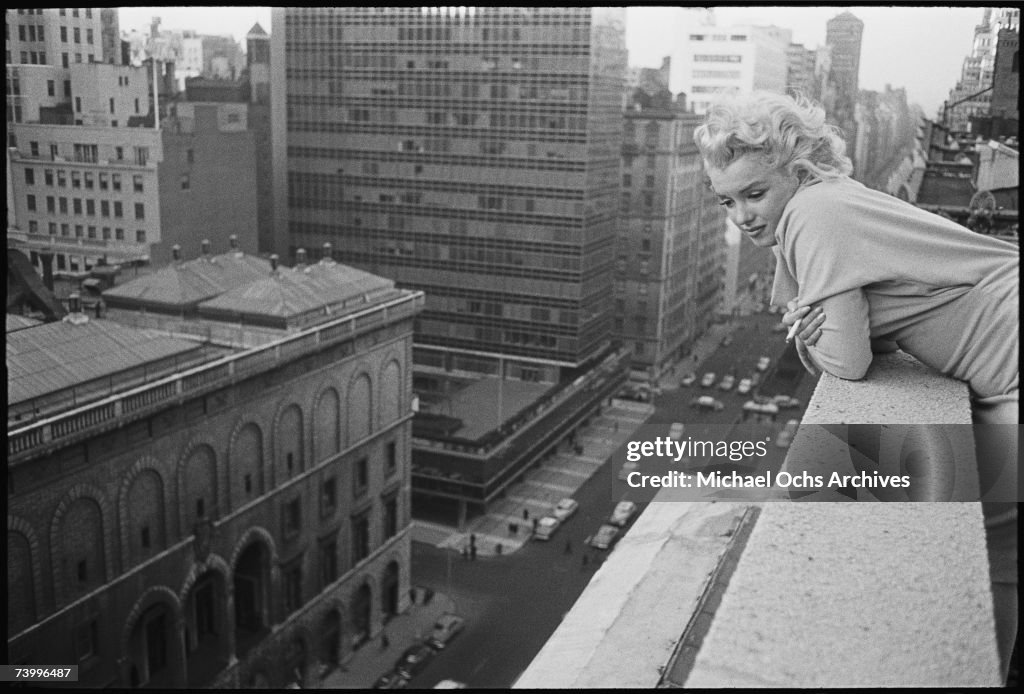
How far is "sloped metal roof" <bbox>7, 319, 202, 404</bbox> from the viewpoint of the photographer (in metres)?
6.17

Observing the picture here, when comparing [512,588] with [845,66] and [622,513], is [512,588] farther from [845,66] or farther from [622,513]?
[845,66]

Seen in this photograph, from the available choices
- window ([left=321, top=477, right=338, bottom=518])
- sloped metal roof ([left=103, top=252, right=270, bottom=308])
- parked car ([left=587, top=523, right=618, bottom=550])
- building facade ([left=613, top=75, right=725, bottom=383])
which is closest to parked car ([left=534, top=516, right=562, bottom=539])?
parked car ([left=587, top=523, right=618, bottom=550])

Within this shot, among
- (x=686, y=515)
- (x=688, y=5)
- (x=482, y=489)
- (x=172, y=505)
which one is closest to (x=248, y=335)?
(x=172, y=505)

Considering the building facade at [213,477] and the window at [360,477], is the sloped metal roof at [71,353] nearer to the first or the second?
the building facade at [213,477]

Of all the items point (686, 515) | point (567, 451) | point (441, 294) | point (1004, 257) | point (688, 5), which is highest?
point (688, 5)

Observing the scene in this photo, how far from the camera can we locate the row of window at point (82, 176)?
24.2 feet

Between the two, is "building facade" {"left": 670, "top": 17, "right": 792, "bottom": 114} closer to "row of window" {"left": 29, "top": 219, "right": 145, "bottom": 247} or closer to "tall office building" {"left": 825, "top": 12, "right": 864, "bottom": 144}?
"tall office building" {"left": 825, "top": 12, "right": 864, "bottom": 144}

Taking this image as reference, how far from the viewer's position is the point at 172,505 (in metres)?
6.96

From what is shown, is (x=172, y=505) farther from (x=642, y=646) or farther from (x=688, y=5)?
(x=642, y=646)

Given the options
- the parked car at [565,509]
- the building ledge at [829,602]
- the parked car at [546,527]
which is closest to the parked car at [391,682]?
the parked car at [546,527]

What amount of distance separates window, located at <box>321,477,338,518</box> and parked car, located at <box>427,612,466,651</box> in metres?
1.39

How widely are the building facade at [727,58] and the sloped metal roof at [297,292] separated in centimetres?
586

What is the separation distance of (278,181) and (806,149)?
15.7m

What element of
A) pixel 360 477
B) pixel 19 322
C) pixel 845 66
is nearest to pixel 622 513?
pixel 360 477
